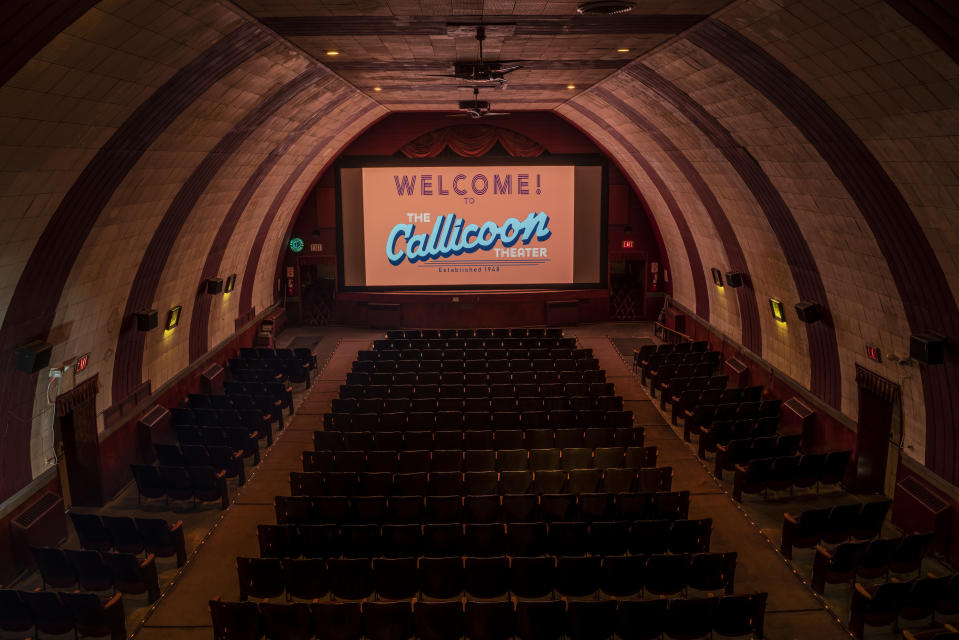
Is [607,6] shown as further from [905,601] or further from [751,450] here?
[751,450]

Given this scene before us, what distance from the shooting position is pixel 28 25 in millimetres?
6492

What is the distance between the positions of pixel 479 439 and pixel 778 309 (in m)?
6.85

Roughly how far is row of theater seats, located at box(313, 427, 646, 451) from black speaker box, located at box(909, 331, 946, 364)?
180 inches

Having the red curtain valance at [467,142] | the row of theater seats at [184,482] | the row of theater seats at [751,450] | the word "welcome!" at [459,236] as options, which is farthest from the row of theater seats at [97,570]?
the red curtain valance at [467,142]

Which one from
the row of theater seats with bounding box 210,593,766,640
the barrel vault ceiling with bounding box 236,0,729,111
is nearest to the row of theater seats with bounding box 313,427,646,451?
the row of theater seats with bounding box 210,593,766,640

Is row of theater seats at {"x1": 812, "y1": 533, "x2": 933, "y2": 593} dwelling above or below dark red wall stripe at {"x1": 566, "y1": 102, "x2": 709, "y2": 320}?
below

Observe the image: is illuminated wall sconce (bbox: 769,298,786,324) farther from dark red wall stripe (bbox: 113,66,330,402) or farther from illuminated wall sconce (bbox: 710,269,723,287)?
dark red wall stripe (bbox: 113,66,330,402)

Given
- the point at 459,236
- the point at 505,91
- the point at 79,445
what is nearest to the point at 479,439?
the point at 79,445

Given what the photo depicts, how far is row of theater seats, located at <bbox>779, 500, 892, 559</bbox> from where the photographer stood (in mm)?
10773

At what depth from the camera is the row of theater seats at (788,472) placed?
12.6 metres

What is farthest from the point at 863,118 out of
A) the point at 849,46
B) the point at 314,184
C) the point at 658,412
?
the point at 314,184

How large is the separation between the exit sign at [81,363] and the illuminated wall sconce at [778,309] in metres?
12.7

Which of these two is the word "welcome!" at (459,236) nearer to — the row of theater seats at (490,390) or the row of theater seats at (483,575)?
the row of theater seats at (490,390)

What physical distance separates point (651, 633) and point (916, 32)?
6368mm
